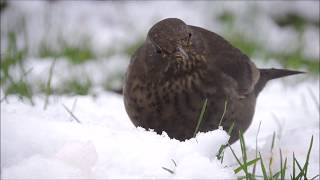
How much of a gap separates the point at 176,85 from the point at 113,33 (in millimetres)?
5057

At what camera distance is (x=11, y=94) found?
397 centimetres

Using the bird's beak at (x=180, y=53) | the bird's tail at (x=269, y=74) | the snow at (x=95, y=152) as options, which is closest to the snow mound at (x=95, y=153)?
the snow at (x=95, y=152)

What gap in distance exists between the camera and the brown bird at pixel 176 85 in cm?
290

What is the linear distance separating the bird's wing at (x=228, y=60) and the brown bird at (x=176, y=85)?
→ 0.10ft

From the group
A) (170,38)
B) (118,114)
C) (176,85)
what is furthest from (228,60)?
(118,114)

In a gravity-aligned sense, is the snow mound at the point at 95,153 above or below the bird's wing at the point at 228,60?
above

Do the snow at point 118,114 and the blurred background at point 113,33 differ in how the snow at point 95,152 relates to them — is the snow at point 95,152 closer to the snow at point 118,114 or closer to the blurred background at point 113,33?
the snow at point 118,114

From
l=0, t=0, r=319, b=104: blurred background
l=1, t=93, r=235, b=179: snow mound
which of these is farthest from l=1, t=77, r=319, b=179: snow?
l=0, t=0, r=319, b=104: blurred background

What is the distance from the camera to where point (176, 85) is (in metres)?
2.97

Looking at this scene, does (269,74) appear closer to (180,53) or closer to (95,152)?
(180,53)

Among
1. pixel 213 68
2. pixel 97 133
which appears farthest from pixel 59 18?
pixel 97 133

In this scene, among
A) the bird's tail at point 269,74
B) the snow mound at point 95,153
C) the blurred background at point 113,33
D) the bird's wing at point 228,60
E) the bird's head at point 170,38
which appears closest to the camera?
the snow mound at point 95,153

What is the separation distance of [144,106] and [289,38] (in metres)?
5.62

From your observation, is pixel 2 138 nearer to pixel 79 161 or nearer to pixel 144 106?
pixel 79 161
